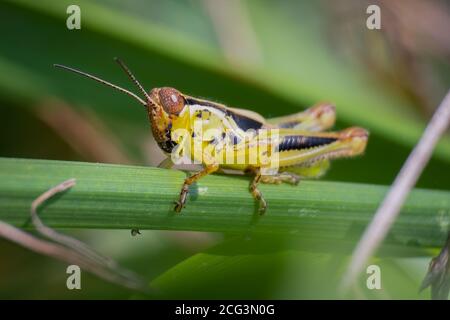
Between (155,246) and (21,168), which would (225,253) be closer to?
(21,168)

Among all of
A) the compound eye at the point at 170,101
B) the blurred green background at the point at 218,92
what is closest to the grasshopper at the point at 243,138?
the compound eye at the point at 170,101

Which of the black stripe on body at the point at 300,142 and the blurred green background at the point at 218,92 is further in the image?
the black stripe on body at the point at 300,142

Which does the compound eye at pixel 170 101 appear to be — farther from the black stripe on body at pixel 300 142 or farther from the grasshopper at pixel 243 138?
the black stripe on body at pixel 300 142

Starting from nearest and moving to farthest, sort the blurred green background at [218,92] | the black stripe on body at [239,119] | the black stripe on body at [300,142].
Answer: the blurred green background at [218,92], the black stripe on body at [239,119], the black stripe on body at [300,142]

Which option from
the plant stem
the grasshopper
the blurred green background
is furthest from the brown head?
the blurred green background

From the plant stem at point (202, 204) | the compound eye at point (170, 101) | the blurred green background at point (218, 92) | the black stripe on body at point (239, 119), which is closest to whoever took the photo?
the plant stem at point (202, 204)

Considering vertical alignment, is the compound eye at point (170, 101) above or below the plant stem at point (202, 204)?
above

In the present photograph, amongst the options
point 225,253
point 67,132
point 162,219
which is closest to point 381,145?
point 225,253
